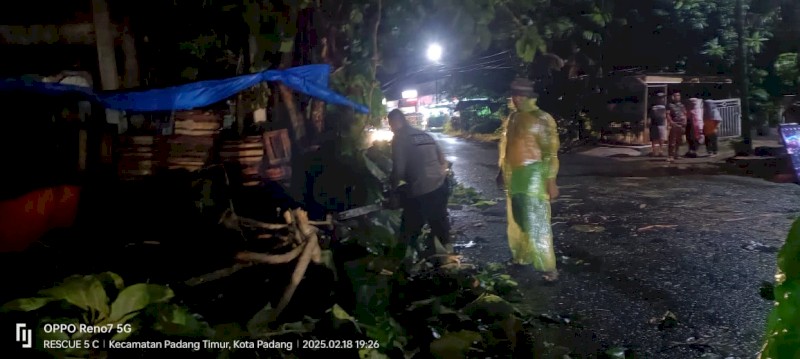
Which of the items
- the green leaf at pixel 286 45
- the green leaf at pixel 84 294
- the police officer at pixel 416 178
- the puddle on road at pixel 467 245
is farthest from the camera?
the green leaf at pixel 286 45

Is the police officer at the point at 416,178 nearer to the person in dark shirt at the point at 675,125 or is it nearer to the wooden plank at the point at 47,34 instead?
the wooden plank at the point at 47,34

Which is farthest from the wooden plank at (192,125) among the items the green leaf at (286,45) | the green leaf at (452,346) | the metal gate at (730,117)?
the metal gate at (730,117)

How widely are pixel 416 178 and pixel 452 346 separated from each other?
2338 mm

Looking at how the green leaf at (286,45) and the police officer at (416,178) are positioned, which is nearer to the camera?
the police officer at (416,178)

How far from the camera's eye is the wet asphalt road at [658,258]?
409cm

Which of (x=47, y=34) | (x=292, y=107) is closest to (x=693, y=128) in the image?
(x=292, y=107)

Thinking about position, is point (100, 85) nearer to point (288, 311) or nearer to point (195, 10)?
point (195, 10)

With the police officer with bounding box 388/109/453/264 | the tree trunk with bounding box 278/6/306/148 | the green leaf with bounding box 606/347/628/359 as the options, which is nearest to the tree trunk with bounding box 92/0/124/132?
the tree trunk with bounding box 278/6/306/148

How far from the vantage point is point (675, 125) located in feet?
45.9

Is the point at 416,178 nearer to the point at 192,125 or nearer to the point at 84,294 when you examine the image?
the point at 192,125

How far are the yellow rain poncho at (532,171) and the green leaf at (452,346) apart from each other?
82.0 inches

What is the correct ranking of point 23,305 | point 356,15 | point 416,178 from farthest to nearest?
point 356,15, point 416,178, point 23,305

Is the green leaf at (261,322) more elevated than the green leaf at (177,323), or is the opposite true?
the green leaf at (177,323)

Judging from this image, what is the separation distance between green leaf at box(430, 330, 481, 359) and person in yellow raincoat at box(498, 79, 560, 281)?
2.08m
